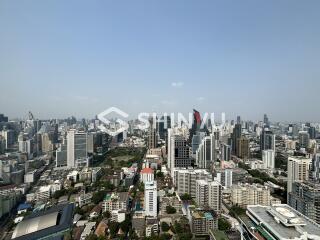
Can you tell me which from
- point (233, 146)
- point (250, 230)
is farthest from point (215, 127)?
point (250, 230)

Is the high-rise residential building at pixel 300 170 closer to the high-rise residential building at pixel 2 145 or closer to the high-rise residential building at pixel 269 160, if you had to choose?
the high-rise residential building at pixel 269 160

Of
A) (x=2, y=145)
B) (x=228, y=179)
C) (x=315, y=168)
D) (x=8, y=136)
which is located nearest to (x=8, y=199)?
(x=2, y=145)

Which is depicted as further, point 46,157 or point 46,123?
point 46,123

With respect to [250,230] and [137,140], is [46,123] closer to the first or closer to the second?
[137,140]

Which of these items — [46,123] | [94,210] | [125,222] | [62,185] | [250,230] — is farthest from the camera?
[46,123]

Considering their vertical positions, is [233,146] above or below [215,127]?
below

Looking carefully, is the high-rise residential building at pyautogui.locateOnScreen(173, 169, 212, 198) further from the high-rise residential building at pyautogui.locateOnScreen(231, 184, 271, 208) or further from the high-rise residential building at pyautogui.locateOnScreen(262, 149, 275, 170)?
the high-rise residential building at pyautogui.locateOnScreen(262, 149, 275, 170)

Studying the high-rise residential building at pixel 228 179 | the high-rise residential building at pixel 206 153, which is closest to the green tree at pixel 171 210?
the high-rise residential building at pixel 228 179

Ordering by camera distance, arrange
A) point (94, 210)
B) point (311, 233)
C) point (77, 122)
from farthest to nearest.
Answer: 1. point (77, 122)
2. point (94, 210)
3. point (311, 233)
